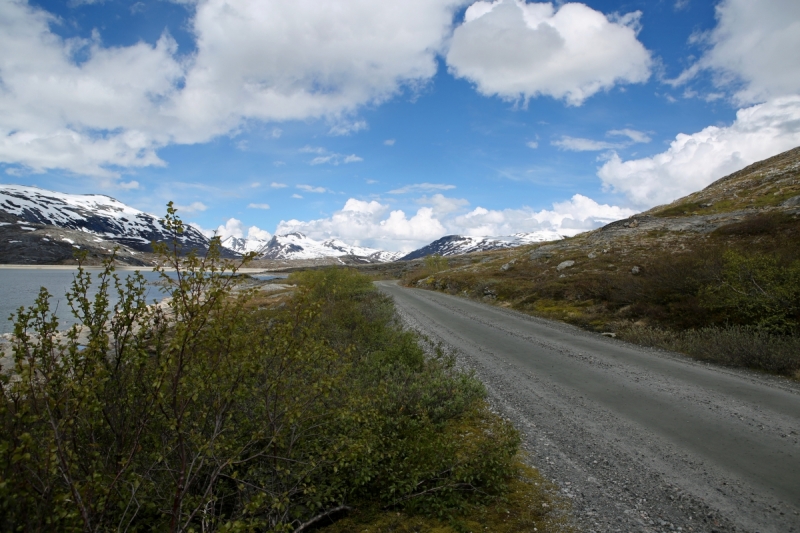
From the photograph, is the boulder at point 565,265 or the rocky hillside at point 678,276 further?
the boulder at point 565,265

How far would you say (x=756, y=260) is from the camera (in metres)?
15.1

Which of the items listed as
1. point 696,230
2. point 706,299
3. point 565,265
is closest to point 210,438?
point 706,299

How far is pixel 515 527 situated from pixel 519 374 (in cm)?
711

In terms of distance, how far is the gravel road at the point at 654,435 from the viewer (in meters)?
5.00

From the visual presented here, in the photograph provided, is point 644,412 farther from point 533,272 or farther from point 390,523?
point 533,272

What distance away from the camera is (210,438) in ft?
14.7

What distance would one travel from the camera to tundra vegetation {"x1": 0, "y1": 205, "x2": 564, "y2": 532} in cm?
300

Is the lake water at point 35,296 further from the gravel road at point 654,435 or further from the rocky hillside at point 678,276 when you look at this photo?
the rocky hillside at point 678,276

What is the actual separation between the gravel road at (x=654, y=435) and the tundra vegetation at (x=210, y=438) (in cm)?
94

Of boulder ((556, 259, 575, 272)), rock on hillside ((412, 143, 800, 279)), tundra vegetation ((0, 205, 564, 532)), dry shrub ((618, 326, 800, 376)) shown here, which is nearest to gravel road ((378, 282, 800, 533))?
dry shrub ((618, 326, 800, 376))

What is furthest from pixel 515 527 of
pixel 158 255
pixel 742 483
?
pixel 158 255

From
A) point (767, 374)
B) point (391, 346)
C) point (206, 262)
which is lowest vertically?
point (767, 374)

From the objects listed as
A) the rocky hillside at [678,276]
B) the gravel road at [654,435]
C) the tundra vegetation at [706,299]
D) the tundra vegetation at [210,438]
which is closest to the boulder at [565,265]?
the rocky hillside at [678,276]

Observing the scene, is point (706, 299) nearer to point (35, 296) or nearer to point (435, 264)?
point (435, 264)
